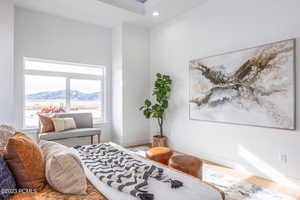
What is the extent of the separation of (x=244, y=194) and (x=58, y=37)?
4.71 metres

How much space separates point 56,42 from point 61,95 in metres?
1.26

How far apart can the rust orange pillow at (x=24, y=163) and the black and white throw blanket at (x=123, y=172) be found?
17.5 inches

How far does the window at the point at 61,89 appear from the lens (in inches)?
154

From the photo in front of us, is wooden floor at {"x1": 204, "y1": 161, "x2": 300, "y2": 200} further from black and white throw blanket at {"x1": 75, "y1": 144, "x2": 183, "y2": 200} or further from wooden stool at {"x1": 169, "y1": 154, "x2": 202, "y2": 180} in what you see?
black and white throw blanket at {"x1": 75, "y1": 144, "x2": 183, "y2": 200}

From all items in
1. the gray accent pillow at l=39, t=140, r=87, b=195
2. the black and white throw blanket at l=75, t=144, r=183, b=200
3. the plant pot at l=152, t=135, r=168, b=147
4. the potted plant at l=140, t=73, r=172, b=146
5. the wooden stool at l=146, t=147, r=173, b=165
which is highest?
the potted plant at l=140, t=73, r=172, b=146

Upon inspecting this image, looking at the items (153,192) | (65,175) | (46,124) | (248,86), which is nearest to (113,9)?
(46,124)

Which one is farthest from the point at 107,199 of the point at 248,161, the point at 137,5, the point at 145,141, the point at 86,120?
the point at 137,5

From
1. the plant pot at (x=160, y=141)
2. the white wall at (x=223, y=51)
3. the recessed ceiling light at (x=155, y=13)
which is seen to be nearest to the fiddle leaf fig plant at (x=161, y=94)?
the white wall at (x=223, y=51)

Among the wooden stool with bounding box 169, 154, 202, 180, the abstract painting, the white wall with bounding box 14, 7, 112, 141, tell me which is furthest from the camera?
the white wall with bounding box 14, 7, 112, 141

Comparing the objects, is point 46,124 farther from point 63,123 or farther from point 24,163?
point 24,163

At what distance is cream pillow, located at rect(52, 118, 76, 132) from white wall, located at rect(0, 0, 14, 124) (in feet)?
2.42

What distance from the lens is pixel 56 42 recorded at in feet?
13.4

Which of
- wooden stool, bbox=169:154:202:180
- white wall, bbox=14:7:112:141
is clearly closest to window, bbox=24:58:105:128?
white wall, bbox=14:7:112:141

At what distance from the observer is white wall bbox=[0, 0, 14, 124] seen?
3102 mm
